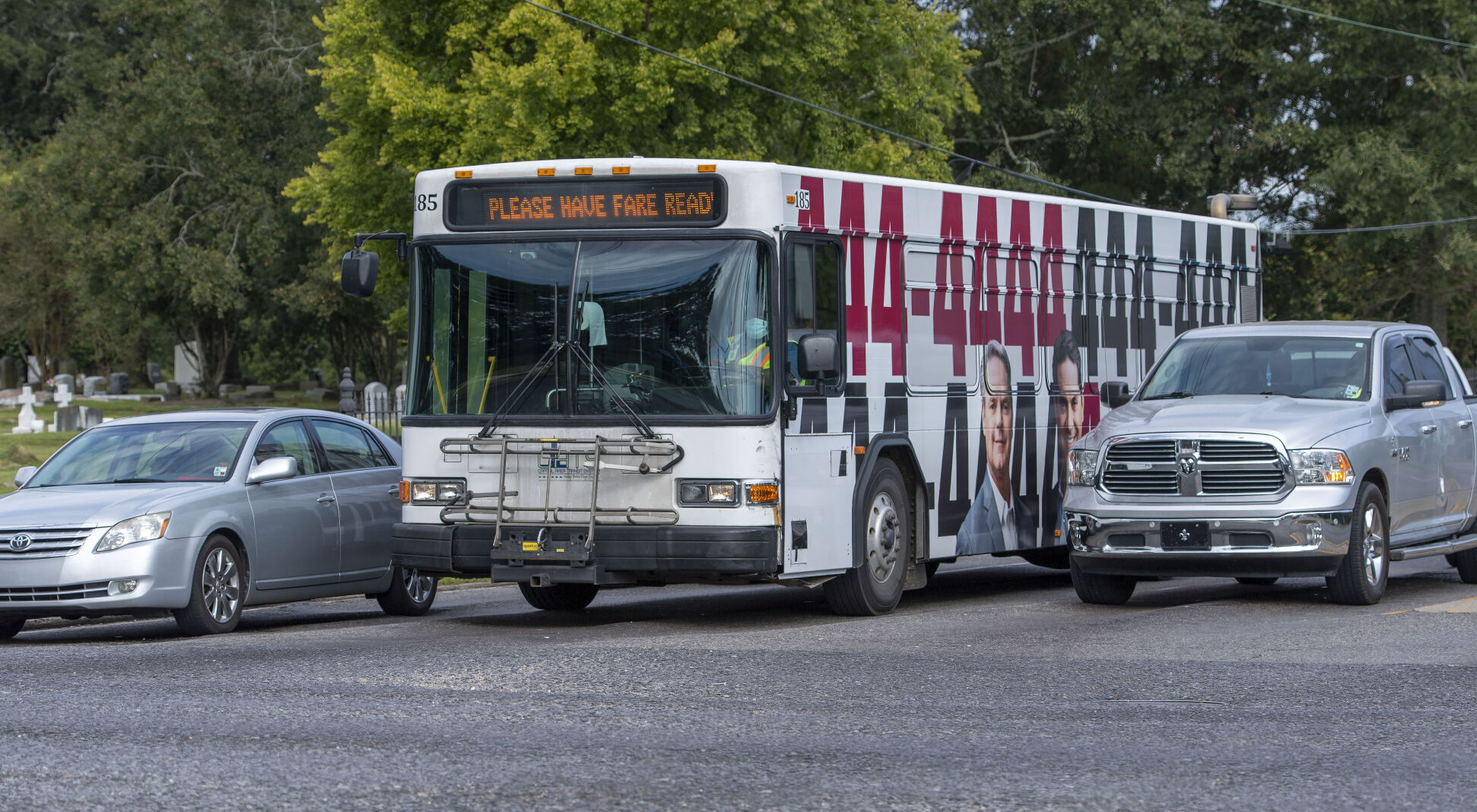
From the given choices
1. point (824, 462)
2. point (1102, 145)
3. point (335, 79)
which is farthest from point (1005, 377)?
point (1102, 145)

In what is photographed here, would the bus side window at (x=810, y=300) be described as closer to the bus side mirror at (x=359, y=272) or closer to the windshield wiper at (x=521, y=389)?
the windshield wiper at (x=521, y=389)

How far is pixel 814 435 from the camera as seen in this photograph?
11.3 metres

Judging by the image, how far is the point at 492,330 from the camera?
37.6ft

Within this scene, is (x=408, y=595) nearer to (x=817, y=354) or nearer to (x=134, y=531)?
(x=134, y=531)

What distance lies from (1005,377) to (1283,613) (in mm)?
2866

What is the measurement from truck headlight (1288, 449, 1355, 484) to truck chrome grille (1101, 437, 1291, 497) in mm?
105

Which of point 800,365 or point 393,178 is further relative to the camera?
point 393,178

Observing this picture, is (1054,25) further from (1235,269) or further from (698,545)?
(698,545)

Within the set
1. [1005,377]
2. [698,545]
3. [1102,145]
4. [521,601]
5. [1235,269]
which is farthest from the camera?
[1102,145]

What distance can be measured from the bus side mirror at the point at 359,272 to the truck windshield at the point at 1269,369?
579cm

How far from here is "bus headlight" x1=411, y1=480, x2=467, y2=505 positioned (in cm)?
1148

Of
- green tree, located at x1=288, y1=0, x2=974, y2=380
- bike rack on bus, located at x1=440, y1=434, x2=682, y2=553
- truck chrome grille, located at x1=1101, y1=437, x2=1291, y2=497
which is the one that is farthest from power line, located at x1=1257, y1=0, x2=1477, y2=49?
bike rack on bus, located at x1=440, y1=434, x2=682, y2=553

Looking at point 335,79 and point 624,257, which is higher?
point 335,79

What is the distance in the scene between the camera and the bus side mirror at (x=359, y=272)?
37.5 ft
